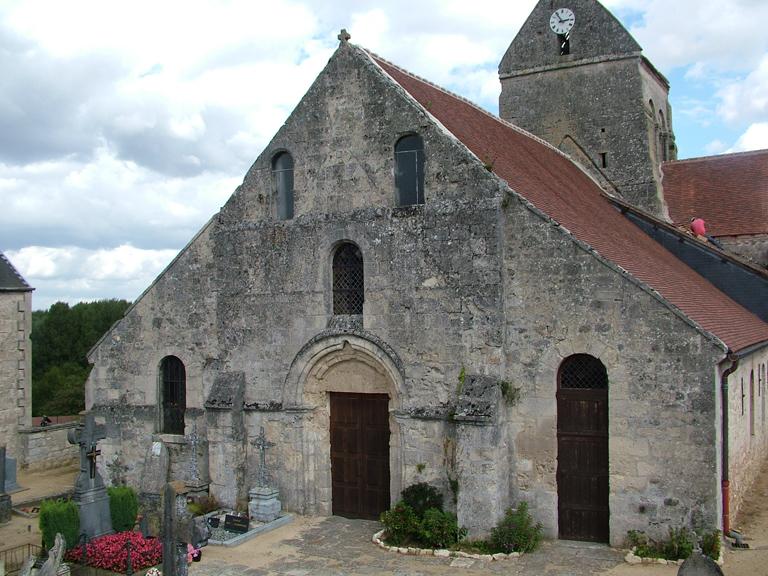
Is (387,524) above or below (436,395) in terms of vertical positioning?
below

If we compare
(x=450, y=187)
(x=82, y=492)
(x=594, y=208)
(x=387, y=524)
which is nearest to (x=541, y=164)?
(x=594, y=208)

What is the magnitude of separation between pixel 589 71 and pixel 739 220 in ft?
21.5

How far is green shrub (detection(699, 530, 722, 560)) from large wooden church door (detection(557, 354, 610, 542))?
5.30 ft

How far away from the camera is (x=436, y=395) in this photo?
45.3 ft

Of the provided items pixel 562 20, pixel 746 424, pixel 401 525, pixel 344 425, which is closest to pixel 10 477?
pixel 344 425

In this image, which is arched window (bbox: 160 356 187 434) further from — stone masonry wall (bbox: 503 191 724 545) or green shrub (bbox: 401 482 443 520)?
stone masonry wall (bbox: 503 191 724 545)

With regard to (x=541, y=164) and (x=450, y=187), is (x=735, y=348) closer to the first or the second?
(x=450, y=187)

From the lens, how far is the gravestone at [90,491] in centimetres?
1353

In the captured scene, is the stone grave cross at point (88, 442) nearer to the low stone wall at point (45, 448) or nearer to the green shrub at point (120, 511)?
the green shrub at point (120, 511)

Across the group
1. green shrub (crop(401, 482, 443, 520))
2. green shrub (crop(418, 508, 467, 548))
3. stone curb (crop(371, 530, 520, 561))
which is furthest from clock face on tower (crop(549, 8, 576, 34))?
stone curb (crop(371, 530, 520, 561))

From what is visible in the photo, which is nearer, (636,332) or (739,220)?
(636,332)

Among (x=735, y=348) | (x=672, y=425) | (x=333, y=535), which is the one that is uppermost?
(x=735, y=348)

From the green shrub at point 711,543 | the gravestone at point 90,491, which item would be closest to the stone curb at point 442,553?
the green shrub at point 711,543

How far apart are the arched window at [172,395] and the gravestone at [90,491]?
3317 mm
